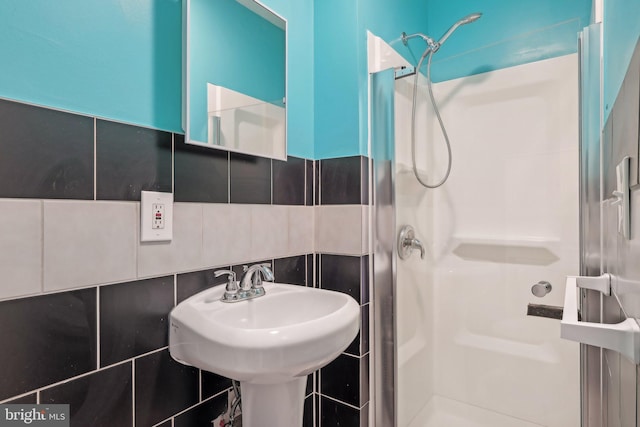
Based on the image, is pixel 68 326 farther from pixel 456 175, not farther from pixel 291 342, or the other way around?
pixel 456 175

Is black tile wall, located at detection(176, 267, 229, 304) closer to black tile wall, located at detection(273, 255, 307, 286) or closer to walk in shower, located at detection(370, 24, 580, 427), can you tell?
black tile wall, located at detection(273, 255, 307, 286)

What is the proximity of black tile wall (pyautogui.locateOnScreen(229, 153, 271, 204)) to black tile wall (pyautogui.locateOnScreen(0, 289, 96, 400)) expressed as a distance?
19.5 inches

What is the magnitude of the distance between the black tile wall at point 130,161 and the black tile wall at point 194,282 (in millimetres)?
251

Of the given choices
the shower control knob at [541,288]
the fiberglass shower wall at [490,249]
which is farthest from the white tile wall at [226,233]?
the shower control knob at [541,288]

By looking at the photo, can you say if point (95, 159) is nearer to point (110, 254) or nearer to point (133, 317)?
point (110, 254)

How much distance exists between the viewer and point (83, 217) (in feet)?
2.46

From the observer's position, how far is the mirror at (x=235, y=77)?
97 centimetres

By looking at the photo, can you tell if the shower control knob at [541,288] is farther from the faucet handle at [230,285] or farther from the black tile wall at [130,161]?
the black tile wall at [130,161]

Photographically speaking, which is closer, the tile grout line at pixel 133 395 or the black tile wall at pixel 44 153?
the black tile wall at pixel 44 153

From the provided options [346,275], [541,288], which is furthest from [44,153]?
[541,288]

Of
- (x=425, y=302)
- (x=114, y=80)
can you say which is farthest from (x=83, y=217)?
(x=425, y=302)

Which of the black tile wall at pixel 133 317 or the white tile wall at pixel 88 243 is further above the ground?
the white tile wall at pixel 88 243

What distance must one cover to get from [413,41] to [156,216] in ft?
4.78

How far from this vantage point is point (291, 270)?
1313mm
